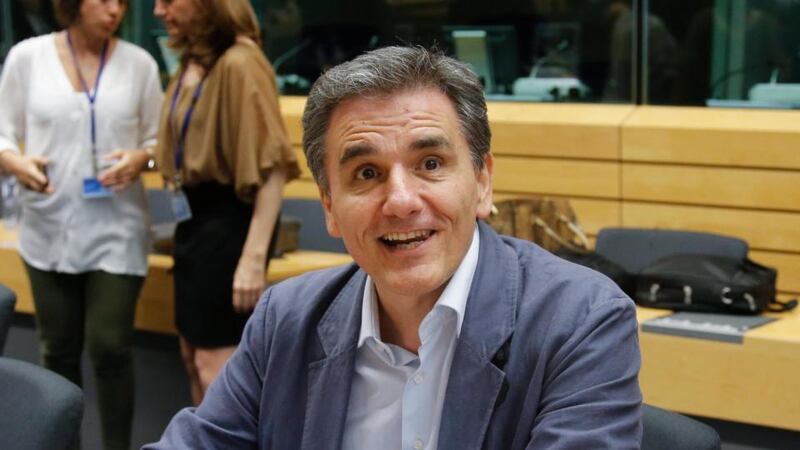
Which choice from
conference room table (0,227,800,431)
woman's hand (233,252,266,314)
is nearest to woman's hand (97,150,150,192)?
woman's hand (233,252,266,314)

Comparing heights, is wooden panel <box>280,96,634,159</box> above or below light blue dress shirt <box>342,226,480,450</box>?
below

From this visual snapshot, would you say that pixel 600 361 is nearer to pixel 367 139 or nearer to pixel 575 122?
pixel 367 139

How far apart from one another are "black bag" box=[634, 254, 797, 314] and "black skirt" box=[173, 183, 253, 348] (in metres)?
1.29

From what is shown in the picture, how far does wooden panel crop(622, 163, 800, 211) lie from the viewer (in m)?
4.70

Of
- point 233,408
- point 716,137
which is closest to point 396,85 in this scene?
point 233,408

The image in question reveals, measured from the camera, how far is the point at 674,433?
1794 millimetres

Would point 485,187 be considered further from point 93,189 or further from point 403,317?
point 93,189

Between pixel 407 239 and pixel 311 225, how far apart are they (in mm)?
3134

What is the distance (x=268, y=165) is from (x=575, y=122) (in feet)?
6.87

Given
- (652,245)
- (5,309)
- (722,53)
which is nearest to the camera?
(5,309)

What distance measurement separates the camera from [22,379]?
7.17 feet

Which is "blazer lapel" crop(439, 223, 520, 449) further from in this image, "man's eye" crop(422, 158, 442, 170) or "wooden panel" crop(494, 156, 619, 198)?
"wooden panel" crop(494, 156, 619, 198)

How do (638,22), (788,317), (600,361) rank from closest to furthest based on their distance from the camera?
1. (600,361)
2. (788,317)
3. (638,22)

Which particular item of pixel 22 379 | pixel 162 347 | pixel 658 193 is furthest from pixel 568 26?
pixel 22 379
